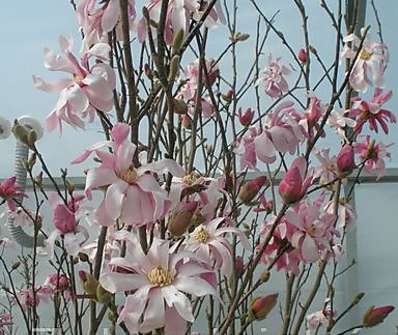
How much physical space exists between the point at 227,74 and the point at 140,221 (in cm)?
196

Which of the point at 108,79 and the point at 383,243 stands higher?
the point at 108,79

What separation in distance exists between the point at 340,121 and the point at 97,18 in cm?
45

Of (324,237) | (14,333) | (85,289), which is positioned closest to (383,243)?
(14,333)

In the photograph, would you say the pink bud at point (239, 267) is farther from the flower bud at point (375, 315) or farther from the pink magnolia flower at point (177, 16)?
the pink magnolia flower at point (177, 16)

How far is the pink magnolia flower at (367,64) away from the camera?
93cm

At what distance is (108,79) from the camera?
0.52 m

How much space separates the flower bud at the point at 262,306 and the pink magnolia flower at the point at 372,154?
1.40 ft

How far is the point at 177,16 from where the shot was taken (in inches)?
22.5

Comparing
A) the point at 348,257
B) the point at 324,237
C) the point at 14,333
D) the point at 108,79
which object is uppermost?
the point at 108,79

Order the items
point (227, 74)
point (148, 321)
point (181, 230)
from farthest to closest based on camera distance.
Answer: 1. point (227, 74)
2. point (181, 230)
3. point (148, 321)

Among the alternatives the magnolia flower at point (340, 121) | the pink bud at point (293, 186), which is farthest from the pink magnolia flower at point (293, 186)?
the magnolia flower at point (340, 121)

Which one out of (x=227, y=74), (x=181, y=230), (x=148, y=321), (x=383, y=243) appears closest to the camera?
(x=148, y=321)

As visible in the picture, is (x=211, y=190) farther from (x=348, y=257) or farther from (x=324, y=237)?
(x=348, y=257)

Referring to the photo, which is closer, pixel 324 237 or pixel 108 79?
pixel 108 79
